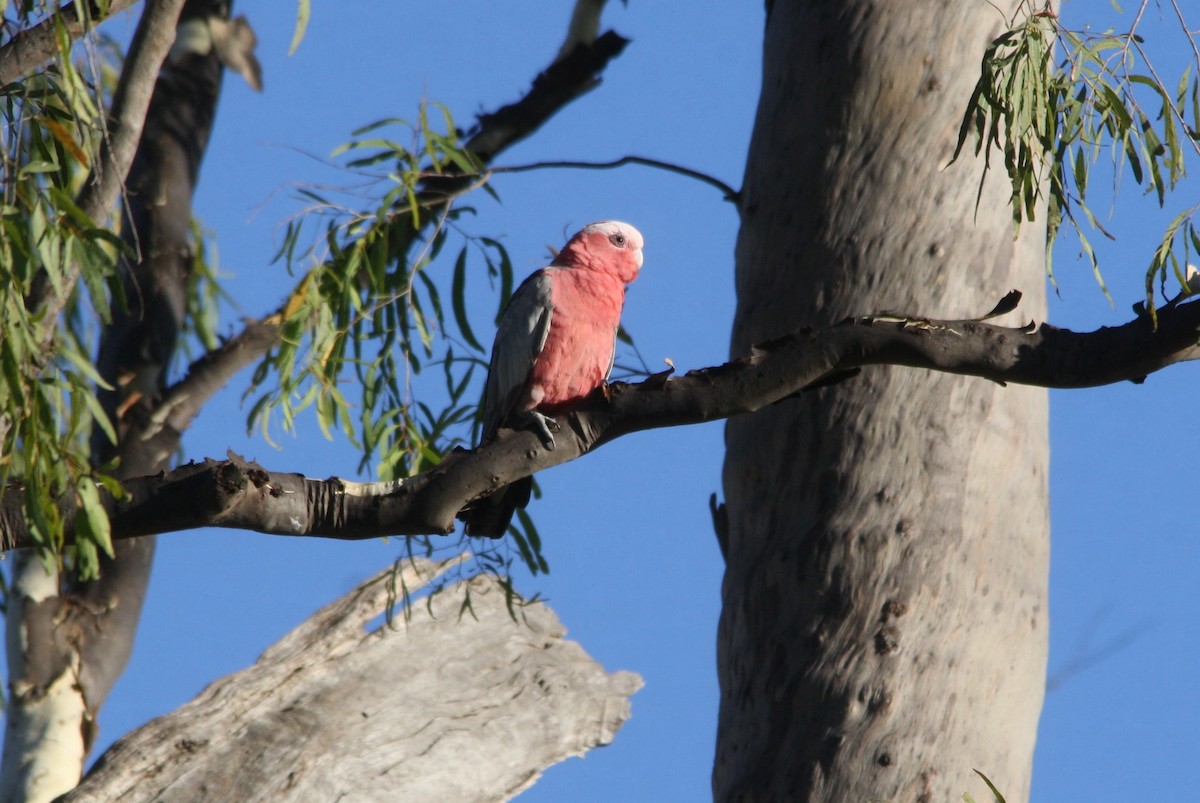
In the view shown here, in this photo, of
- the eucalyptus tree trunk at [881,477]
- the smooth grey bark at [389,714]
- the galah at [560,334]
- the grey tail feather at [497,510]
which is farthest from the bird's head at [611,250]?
the smooth grey bark at [389,714]

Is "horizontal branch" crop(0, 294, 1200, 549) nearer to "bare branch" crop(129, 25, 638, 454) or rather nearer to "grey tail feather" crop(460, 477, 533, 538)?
"grey tail feather" crop(460, 477, 533, 538)

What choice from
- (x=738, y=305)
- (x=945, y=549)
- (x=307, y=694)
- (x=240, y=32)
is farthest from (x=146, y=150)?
(x=945, y=549)

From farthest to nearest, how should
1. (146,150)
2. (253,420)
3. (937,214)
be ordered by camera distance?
(146,150)
(253,420)
(937,214)

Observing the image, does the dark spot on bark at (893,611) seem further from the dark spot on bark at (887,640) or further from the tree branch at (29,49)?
the tree branch at (29,49)

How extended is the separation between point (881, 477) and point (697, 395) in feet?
2.10

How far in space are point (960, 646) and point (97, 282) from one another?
1.67 meters

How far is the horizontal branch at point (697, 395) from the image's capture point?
77.2 inches

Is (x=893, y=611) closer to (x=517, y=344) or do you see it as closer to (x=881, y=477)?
(x=881, y=477)

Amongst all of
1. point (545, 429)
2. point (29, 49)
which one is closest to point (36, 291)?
point (29, 49)

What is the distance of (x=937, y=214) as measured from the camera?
271 centimetres

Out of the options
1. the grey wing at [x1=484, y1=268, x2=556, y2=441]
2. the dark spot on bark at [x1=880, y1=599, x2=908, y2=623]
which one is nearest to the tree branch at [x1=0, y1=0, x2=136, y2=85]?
the grey wing at [x1=484, y1=268, x2=556, y2=441]

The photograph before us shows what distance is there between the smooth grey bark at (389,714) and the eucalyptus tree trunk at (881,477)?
2.97 feet

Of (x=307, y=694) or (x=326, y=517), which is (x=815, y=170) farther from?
(x=307, y=694)

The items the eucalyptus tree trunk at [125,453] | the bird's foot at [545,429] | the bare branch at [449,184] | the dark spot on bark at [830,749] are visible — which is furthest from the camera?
the bare branch at [449,184]
